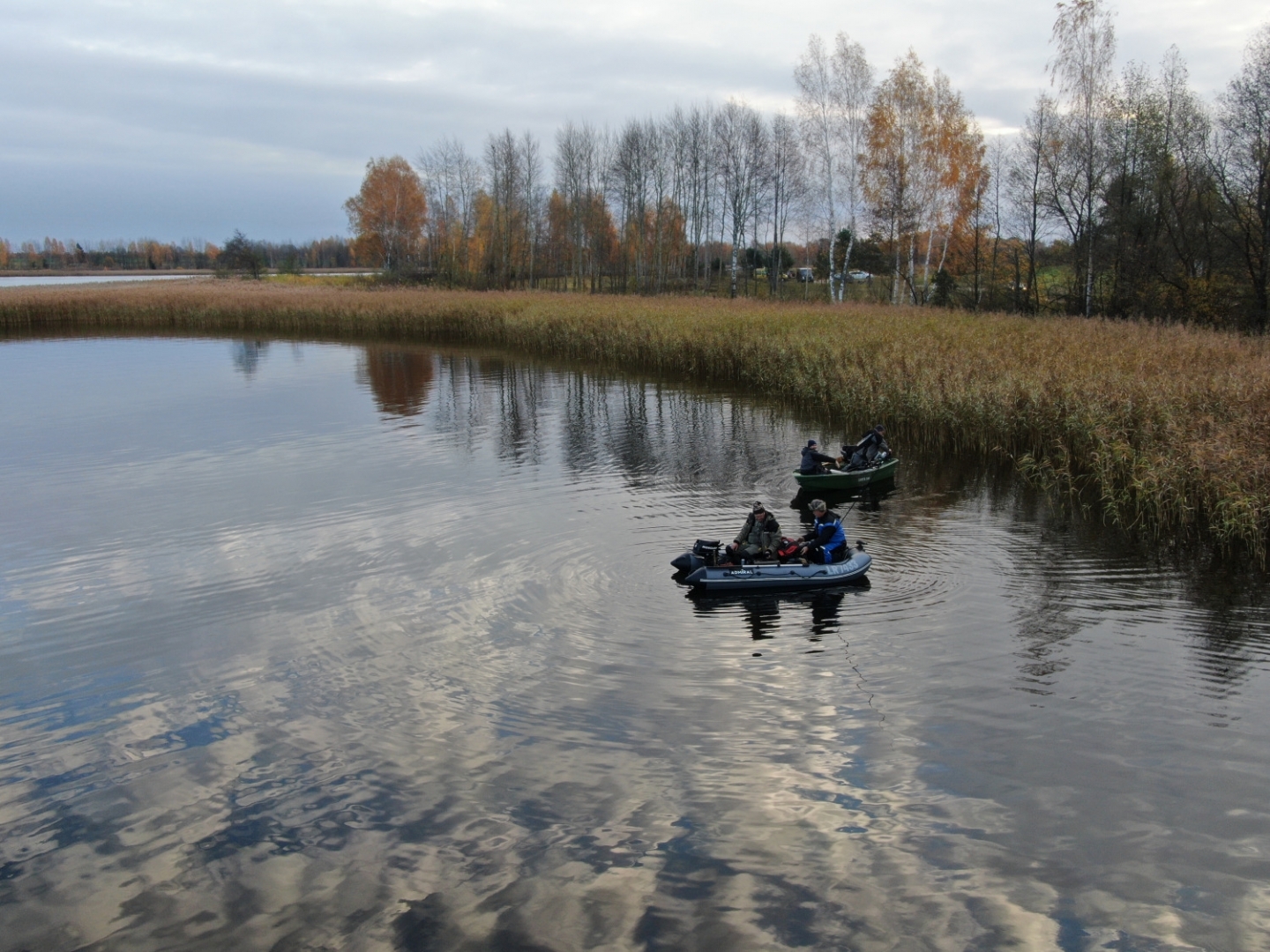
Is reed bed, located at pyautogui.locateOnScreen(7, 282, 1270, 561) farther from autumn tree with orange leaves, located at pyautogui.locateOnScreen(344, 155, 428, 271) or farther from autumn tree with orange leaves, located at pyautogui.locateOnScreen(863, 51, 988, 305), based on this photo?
autumn tree with orange leaves, located at pyautogui.locateOnScreen(344, 155, 428, 271)

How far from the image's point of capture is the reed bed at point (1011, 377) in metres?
14.2

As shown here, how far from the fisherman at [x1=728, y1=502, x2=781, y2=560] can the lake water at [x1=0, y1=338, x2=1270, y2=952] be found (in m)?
0.85

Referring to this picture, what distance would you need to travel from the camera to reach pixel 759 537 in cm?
1240

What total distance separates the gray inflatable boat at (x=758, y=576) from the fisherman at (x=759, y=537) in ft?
0.78

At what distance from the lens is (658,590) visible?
12.1 m

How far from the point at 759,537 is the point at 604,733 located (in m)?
4.72

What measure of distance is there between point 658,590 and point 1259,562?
8676mm

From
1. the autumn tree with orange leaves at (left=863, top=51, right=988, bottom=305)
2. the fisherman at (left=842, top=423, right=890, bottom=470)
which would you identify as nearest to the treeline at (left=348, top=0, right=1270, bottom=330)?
the autumn tree with orange leaves at (left=863, top=51, right=988, bottom=305)

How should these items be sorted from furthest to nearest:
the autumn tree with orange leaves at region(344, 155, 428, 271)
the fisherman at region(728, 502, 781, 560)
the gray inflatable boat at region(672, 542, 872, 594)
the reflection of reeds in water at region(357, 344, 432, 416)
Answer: the autumn tree with orange leaves at region(344, 155, 428, 271) < the reflection of reeds in water at region(357, 344, 432, 416) < the fisherman at region(728, 502, 781, 560) < the gray inflatable boat at region(672, 542, 872, 594)

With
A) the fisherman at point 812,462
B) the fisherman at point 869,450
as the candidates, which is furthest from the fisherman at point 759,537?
the fisherman at point 869,450

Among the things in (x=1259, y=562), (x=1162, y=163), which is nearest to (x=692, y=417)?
(x=1259, y=562)

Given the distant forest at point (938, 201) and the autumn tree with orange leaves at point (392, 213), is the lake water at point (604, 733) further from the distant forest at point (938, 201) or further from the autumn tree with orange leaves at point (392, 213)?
the autumn tree with orange leaves at point (392, 213)

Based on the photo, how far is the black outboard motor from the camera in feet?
39.3

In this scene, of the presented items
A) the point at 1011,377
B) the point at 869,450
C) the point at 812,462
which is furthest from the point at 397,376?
the point at 1011,377
